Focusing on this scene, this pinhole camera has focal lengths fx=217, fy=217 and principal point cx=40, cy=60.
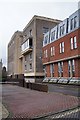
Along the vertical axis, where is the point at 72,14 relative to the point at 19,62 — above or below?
above

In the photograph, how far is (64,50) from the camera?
3781 centimetres

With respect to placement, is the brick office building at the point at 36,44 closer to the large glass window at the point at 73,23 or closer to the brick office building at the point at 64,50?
the brick office building at the point at 64,50

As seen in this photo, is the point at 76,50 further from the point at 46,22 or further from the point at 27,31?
the point at 27,31

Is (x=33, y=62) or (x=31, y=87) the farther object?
(x=33, y=62)

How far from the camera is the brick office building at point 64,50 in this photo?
33.3 meters

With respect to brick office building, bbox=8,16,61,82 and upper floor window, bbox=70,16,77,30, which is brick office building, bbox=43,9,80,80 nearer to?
upper floor window, bbox=70,16,77,30

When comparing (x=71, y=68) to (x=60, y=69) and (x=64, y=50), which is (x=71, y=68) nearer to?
(x=64, y=50)

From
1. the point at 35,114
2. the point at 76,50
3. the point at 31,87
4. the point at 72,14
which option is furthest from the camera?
the point at 72,14

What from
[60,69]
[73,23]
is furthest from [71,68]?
[73,23]

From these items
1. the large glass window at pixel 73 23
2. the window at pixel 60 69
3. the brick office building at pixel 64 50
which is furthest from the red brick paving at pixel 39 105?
the window at pixel 60 69

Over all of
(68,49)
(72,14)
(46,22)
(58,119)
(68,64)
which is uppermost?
(46,22)

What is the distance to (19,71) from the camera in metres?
78.6

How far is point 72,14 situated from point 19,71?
153ft

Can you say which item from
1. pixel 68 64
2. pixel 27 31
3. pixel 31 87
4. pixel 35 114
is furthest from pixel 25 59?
pixel 35 114
